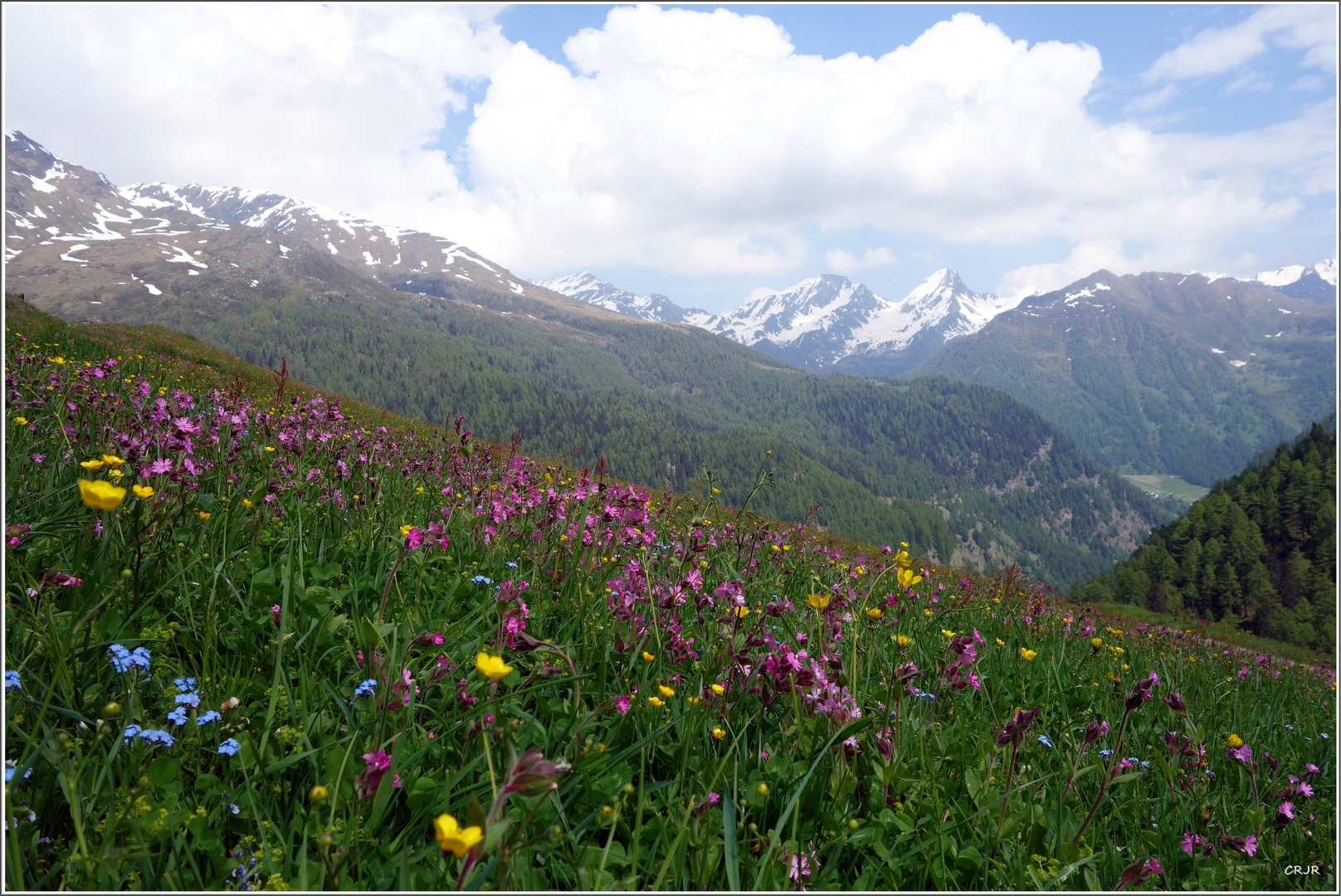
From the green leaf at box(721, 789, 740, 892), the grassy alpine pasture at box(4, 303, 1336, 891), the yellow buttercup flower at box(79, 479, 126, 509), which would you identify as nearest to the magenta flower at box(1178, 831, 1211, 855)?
the grassy alpine pasture at box(4, 303, 1336, 891)

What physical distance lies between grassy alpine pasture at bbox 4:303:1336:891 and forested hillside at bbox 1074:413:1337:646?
307ft

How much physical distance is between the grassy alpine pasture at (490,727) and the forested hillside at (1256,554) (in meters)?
93.5

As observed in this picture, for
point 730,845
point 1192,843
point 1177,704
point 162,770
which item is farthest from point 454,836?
point 1177,704

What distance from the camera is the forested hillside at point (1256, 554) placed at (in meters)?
84.6

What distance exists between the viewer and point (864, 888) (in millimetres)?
2498

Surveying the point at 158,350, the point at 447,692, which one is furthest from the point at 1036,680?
the point at 158,350

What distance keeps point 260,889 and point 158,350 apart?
22192 millimetres

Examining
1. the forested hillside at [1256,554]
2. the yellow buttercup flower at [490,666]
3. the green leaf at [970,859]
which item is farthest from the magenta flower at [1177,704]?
the forested hillside at [1256,554]

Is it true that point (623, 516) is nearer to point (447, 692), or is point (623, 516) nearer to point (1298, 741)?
point (447, 692)

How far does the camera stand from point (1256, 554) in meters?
89.5

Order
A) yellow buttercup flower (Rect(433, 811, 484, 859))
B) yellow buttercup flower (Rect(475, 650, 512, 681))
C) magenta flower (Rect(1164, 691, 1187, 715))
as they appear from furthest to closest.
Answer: magenta flower (Rect(1164, 691, 1187, 715)) → yellow buttercup flower (Rect(475, 650, 512, 681)) → yellow buttercup flower (Rect(433, 811, 484, 859))

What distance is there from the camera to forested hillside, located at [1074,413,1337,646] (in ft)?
277

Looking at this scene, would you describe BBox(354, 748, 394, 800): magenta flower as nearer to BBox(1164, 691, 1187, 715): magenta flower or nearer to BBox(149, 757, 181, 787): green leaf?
BBox(149, 757, 181, 787): green leaf

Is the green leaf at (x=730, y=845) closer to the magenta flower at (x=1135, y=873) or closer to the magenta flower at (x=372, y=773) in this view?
A: the magenta flower at (x=372, y=773)
